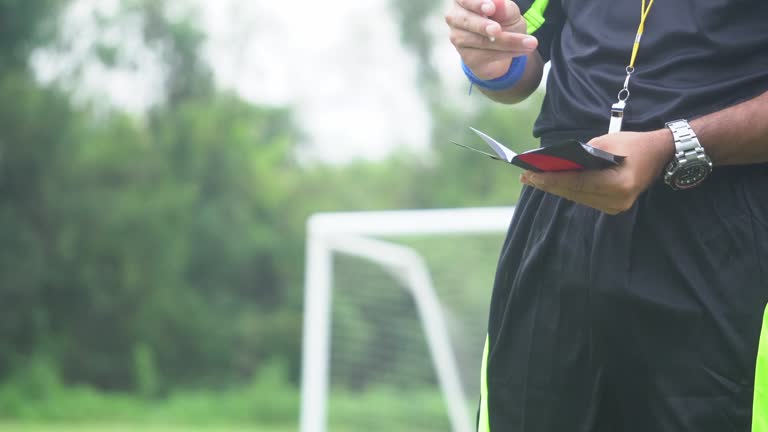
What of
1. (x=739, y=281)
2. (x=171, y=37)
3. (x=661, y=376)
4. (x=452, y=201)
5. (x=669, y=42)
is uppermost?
(x=171, y=37)

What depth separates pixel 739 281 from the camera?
1.09 m

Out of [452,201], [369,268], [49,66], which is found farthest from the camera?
[452,201]

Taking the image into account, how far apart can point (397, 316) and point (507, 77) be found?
6245mm

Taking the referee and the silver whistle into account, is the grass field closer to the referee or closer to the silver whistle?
the referee

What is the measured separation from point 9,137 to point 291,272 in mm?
3580

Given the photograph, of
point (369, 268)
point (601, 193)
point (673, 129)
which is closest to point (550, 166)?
point (601, 193)

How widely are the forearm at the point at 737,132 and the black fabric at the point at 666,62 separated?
4 cm

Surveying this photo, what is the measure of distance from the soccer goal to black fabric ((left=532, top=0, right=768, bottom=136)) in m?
3.02

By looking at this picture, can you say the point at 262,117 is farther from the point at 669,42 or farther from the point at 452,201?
the point at 669,42

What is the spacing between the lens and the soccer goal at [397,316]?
4547 millimetres

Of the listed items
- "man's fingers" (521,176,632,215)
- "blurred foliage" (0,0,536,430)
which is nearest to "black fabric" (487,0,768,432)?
"man's fingers" (521,176,632,215)

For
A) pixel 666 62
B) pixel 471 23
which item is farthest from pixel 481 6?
pixel 666 62

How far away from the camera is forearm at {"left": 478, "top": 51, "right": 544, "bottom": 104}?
1.43 m

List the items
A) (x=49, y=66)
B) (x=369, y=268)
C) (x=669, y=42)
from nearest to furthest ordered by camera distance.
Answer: (x=669, y=42) < (x=369, y=268) < (x=49, y=66)
